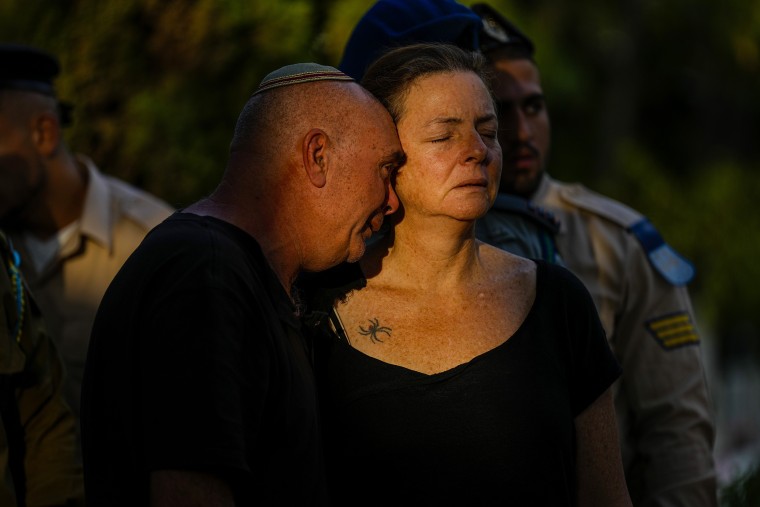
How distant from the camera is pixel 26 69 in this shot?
4.51 metres

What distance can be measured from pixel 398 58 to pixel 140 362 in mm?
1117

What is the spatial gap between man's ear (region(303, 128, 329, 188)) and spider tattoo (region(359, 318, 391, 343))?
534mm

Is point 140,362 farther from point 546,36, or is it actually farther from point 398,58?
point 546,36

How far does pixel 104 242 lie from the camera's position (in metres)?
4.84

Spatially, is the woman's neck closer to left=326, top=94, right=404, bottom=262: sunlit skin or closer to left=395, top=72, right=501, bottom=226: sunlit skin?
left=395, top=72, right=501, bottom=226: sunlit skin

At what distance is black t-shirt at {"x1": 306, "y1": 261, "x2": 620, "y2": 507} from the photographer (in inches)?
108

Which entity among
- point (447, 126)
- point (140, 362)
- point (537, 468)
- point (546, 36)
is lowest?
point (546, 36)

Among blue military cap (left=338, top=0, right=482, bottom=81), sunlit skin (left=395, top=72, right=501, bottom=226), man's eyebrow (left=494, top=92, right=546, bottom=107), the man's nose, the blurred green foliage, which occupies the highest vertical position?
blue military cap (left=338, top=0, right=482, bottom=81)

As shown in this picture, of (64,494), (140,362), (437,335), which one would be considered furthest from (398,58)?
(64,494)

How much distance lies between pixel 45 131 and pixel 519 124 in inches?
70.7

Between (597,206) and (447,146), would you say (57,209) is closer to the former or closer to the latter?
(597,206)

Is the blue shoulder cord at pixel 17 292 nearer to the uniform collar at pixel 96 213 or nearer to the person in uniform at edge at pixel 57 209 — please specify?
the person in uniform at edge at pixel 57 209

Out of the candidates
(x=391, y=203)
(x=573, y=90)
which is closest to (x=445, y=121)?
(x=391, y=203)

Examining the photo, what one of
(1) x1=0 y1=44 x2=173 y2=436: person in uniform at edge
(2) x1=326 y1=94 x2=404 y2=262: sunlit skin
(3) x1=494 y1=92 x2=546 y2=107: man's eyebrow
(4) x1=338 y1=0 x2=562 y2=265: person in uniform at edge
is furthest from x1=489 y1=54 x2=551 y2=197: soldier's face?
(1) x1=0 y1=44 x2=173 y2=436: person in uniform at edge
